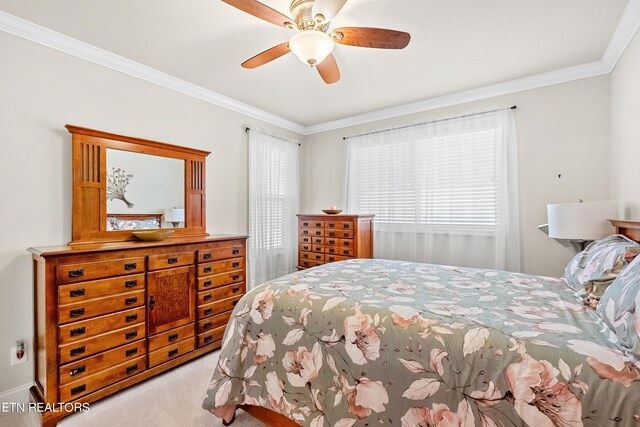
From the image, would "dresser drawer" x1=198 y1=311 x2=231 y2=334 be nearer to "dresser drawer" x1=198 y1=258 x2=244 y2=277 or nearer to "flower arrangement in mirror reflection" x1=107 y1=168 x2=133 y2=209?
"dresser drawer" x1=198 y1=258 x2=244 y2=277

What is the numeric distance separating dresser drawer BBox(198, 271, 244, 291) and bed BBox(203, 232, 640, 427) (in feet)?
3.13

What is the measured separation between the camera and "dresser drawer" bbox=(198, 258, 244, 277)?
2548 millimetres

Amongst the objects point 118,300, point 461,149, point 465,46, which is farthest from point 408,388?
point 461,149

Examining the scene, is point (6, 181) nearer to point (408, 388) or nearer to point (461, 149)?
point (408, 388)

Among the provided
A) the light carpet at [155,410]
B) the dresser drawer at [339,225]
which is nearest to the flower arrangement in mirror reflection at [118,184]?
the light carpet at [155,410]

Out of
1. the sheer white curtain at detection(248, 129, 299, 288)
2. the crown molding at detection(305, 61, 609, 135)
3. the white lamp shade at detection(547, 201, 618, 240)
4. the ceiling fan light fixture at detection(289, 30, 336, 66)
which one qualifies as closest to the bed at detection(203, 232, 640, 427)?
the white lamp shade at detection(547, 201, 618, 240)

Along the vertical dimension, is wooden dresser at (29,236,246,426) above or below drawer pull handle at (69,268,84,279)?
below

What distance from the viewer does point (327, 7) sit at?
159 cm

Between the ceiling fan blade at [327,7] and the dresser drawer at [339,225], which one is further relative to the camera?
the dresser drawer at [339,225]

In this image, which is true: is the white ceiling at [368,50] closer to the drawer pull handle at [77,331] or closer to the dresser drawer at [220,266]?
the dresser drawer at [220,266]

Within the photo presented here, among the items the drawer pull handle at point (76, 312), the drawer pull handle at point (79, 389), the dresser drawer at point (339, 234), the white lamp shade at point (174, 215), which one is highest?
the white lamp shade at point (174, 215)

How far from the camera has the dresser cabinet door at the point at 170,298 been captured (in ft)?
7.29

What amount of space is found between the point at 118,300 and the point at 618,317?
8.91 ft

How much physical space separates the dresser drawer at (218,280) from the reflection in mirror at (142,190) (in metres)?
0.68
